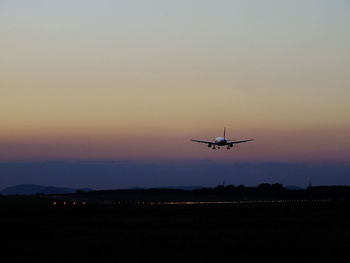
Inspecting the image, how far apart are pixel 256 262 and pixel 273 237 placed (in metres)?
15.0

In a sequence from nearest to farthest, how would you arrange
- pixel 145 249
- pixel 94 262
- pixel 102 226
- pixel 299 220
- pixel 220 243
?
pixel 94 262 < pixel 145 249 < pixel 220 243 < pixel 102 226 < pixel 299 220

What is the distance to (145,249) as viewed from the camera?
169ft

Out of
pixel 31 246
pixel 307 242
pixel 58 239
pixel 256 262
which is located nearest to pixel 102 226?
pixel 58 239

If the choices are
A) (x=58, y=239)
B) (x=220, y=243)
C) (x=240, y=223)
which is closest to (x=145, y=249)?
(x=220, y=243)

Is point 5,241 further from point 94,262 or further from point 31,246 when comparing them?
point 94,262

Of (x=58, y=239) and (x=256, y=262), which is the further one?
(x=58, y=239)

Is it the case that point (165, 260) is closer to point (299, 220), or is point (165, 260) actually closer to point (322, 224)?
point (322, 224)

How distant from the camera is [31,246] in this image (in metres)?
53.8

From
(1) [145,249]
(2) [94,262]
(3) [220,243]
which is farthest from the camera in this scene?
(3) [220,243]

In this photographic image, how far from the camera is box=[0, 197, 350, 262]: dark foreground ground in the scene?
4800 centimetres

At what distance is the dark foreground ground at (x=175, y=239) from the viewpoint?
157ft

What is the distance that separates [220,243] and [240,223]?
22158 mm

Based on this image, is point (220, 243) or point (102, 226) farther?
point (102, 226)

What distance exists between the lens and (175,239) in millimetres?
58344
